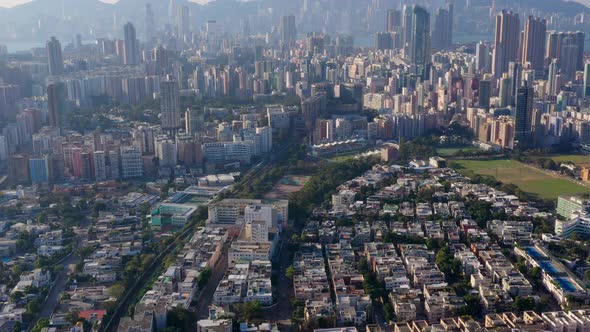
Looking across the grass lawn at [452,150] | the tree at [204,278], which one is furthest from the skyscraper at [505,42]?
the tree at [204,278]

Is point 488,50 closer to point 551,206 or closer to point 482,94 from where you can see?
point 482,94

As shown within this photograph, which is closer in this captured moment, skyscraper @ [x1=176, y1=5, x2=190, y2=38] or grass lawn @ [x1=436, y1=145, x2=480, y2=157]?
grass lawn @ [x1=436, y1=145, x2=480, y2=157]

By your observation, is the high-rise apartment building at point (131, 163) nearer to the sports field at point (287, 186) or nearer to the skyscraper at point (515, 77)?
the sports field at point (287, 186)

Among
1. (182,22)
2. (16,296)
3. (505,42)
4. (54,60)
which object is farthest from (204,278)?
(182,22)

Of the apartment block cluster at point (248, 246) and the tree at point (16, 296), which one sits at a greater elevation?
the apartment block cluster at point (248, 246)

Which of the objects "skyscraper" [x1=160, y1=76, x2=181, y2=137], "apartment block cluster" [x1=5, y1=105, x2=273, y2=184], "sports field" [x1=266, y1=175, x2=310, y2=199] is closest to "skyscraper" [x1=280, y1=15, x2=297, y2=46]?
"skyscraper" [x1=160, y1=76, x2=181, y2=137]

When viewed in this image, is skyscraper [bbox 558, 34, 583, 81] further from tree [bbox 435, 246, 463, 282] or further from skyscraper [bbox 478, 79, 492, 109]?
tree [bbox 435, 246, 463, 282]
